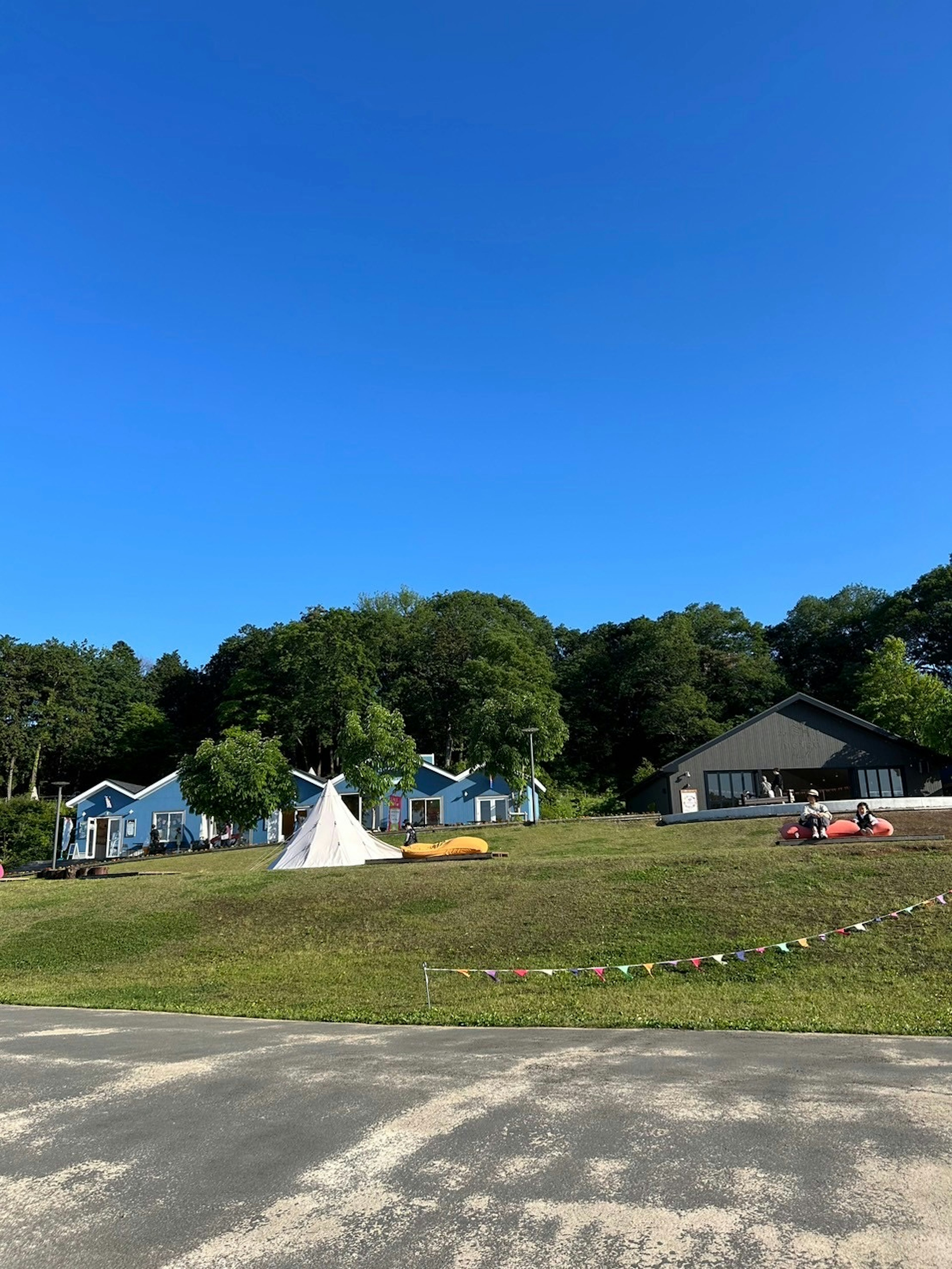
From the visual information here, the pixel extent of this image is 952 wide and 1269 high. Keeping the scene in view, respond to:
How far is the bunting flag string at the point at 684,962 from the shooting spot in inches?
572

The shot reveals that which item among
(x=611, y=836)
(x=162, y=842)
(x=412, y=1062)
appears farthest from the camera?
(x=162, y=842)

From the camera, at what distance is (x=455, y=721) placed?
68.6 metres

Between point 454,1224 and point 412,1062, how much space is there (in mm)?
3733

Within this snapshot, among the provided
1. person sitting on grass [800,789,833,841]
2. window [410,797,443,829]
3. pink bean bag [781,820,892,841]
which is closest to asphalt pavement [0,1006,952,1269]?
person sitting on grass [800,789,833,841]

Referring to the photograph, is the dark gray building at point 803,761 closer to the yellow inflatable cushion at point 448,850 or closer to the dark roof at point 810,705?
the dark roof at point 810,705

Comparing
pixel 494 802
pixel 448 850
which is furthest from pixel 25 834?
pixel 448 850

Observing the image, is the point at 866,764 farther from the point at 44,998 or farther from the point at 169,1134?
the point at 169,1134

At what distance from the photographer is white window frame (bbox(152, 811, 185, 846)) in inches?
1991

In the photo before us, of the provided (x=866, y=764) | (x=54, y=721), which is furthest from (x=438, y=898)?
(x=54, y=721)

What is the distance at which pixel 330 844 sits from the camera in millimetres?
28641

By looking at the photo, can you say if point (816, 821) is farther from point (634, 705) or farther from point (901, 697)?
point (634, 705)

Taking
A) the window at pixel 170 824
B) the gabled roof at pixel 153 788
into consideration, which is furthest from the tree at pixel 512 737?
the gabled roof at pixel 153 788

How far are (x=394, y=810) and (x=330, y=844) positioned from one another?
70.3 feet

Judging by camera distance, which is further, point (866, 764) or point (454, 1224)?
point (866, 764)
